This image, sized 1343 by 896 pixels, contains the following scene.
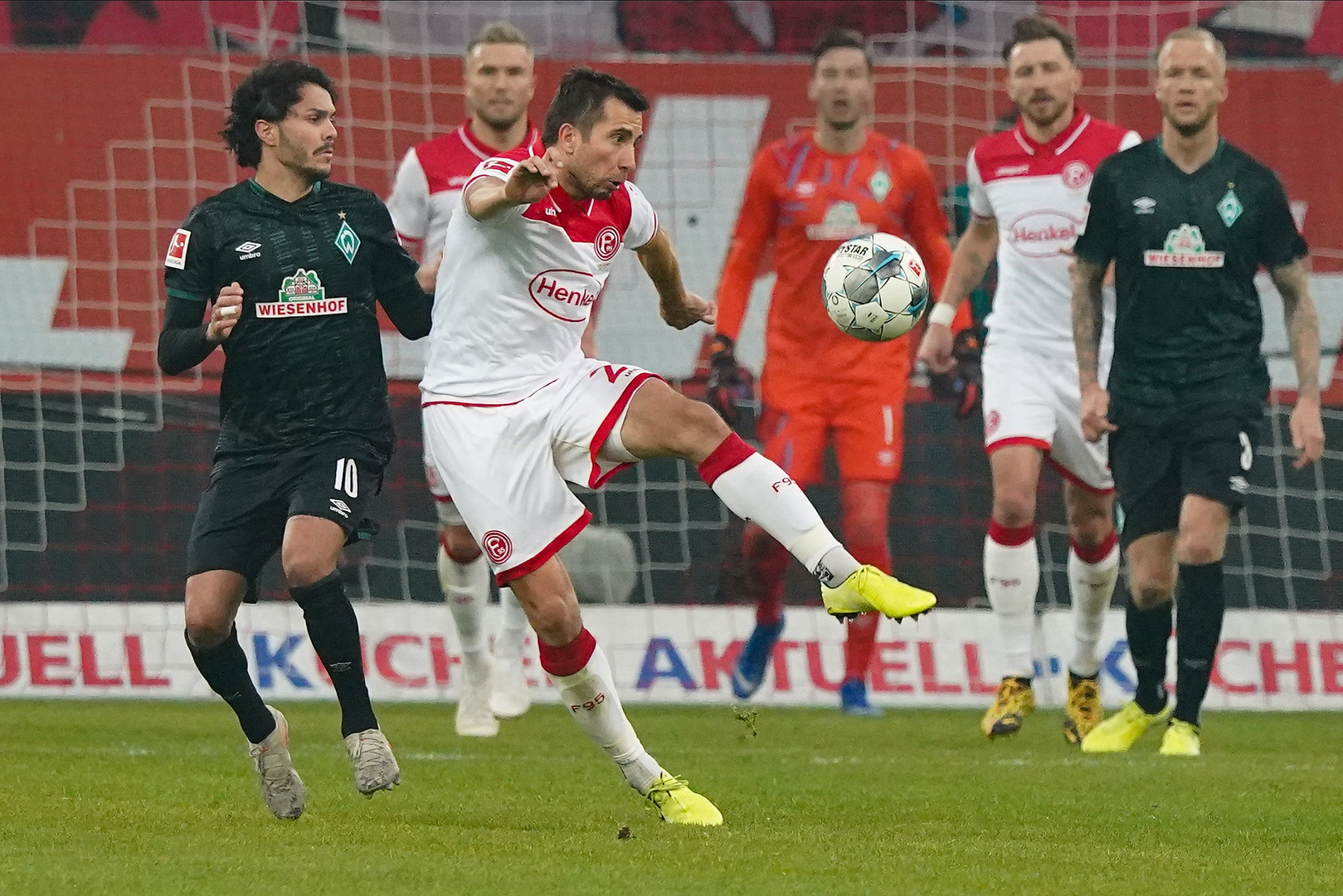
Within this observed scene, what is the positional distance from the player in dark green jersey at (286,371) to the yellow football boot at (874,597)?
48.6 inches

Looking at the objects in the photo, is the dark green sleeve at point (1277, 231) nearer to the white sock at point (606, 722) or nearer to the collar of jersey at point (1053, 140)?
the collar of jersey at point (1053, 140)

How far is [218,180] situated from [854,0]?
3.77m

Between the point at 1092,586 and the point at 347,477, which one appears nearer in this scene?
the point at 347,477

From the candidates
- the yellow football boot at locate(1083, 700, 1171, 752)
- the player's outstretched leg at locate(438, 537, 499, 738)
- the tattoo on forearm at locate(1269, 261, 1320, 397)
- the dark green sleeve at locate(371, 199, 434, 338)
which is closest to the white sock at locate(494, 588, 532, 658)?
the player's outstretched leg at locate(438, 537, 499, 738)

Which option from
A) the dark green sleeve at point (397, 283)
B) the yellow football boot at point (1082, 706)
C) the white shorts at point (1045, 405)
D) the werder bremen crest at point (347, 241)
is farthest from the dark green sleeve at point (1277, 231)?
the werder bremen crest at point (347, 241)

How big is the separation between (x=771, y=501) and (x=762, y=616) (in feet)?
11.9

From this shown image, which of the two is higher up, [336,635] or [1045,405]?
[1045,405]

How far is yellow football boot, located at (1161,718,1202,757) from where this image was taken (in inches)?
287

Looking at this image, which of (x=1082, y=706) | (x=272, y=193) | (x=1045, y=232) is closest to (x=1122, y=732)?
(x=1082, y=706)

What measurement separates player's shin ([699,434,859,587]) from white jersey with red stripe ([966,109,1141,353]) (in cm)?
315

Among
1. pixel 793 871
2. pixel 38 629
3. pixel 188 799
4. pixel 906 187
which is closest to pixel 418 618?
pixel 38 629

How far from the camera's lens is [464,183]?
8.31m

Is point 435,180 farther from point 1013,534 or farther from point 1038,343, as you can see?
point 1013,534

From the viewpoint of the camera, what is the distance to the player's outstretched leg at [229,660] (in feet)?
18.4
